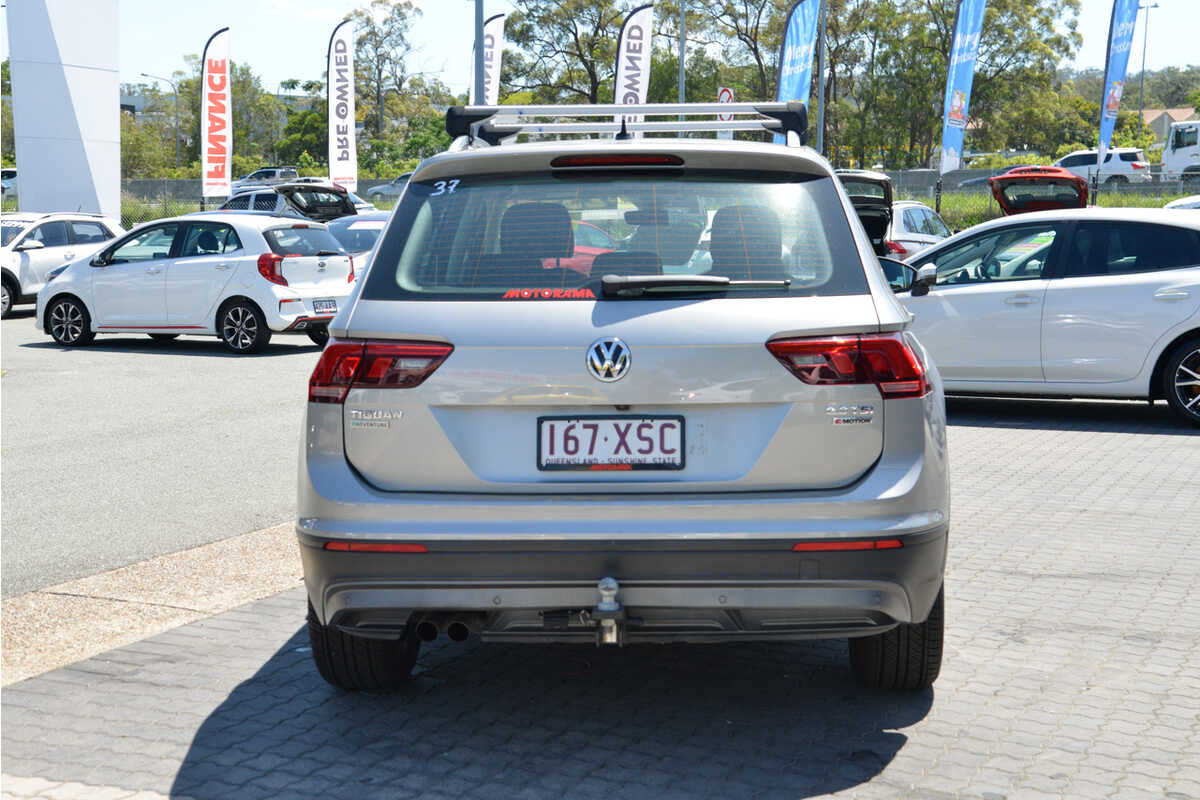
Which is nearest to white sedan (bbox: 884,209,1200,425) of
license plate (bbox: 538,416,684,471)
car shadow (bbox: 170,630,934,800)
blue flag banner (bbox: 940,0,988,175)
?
car shadow (bbox: 170,630,934,800)

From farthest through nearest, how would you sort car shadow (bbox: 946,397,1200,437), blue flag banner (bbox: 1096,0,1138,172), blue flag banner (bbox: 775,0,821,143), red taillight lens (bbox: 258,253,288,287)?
blue flag banner (bbox: 1096,0,1138,172), blue flag banner (bbox: 775,0,821,143), red taillight lens (bbox: 258,253,288,287), car shadow (bbox: 946,397,1200,437)

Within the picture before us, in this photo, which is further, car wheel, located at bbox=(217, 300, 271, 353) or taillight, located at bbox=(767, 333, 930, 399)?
car wheel, located at bbox=(217, 300, 271, 353)

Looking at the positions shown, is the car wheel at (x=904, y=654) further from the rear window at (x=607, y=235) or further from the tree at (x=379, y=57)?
the tree at (x=379, y=57)

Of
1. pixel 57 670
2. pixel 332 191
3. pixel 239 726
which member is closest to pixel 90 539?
pixel 57 670

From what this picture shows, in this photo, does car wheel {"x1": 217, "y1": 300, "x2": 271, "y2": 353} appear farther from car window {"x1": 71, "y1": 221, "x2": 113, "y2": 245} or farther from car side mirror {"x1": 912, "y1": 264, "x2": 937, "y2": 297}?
car side mirror {"x1": 912, "y1": 264, "x2": 937, "y2": 297}

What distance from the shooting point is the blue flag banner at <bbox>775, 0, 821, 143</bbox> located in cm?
3200

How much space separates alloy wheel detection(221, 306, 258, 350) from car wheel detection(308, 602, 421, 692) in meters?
11.9

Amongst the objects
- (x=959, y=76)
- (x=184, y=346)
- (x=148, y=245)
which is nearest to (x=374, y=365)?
(x=148, y=245)

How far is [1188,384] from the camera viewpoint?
33.1ft

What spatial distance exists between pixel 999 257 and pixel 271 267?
8580 millimetres

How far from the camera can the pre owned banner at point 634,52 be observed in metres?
36.8

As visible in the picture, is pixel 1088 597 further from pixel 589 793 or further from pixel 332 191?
pixel 332 191

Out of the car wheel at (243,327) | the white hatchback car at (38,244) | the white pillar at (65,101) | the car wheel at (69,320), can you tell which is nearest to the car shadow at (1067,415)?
the car wheel at (243,327)

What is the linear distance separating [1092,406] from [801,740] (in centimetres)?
832
